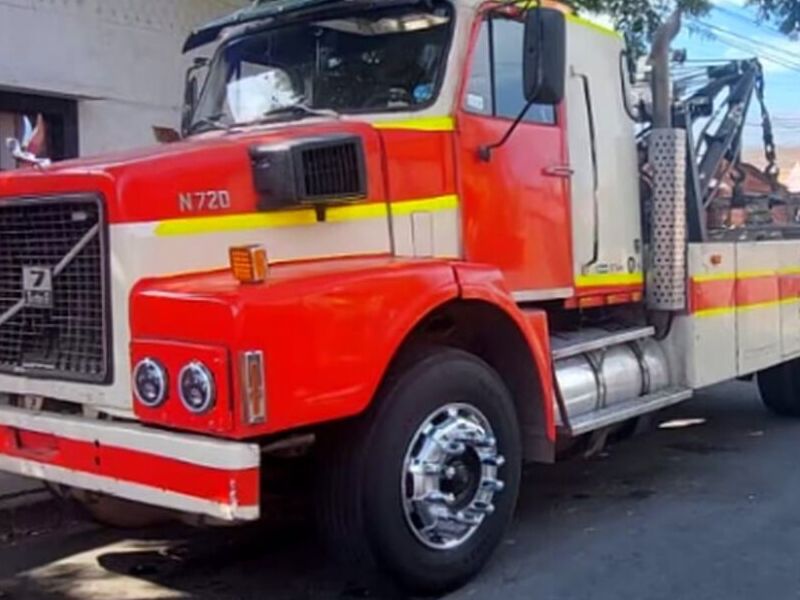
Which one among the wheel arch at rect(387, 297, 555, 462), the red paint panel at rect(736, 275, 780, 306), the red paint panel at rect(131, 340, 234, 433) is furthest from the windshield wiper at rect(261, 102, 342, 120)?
the red paint panel at rect(736, 275, 780, 306)

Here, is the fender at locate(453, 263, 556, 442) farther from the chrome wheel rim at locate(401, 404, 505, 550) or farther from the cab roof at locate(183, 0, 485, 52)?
the cab roof at locate(183, 0, 485, 52)

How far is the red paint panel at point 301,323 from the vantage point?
402 centimetres

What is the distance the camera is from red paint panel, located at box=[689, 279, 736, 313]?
686 centimetres

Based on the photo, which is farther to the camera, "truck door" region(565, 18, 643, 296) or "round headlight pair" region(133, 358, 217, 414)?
"truck door" region(565, 18, 643, 296)

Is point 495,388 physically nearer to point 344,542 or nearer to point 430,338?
point 430,338

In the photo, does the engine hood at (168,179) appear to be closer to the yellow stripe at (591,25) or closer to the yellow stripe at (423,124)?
the yellow stripe at (423,124)

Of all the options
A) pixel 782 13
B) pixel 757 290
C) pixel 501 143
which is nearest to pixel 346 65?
pixel 501 143

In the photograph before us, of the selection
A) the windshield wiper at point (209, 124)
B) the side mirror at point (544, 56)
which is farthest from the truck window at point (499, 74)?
the windshield wiper at point (209, 124)

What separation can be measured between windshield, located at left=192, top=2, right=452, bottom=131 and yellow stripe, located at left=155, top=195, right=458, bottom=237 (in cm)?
50

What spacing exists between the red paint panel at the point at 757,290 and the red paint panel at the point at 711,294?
0.11 meters

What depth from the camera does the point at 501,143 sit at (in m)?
5.61

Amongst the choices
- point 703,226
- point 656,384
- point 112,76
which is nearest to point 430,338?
point 656,384

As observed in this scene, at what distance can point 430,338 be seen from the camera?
5.12 m

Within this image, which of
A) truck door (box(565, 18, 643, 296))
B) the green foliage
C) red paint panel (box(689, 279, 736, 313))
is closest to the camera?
truck door (box(565, 18, 643, 296))
